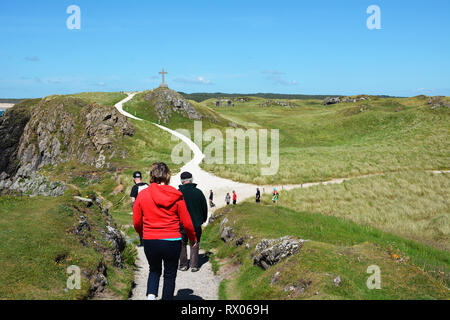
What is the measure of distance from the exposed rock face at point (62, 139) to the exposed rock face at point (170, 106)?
17133 millimetres

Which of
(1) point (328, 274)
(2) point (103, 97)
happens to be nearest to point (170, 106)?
(2) point (103, 97)

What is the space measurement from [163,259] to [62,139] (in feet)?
174

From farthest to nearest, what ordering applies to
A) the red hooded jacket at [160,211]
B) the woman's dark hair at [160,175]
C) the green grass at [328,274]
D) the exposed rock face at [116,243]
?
the exposed rock face at [116,243], the green grass at [328,274], the woman's dark hair at [160,175], the red hooded jacket at [160,211]

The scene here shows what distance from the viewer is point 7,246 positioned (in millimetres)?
8758

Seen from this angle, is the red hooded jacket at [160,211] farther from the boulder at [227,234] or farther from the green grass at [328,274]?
the boulder at [227,234]

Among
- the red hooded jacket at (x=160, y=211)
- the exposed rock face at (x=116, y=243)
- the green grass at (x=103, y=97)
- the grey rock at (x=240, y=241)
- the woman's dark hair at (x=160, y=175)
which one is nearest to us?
the red hooded jacket at (x=160, y=211)

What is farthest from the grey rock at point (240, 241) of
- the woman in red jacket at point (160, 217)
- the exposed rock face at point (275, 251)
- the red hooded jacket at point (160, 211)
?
the red hooded jacket at point (160, 211)

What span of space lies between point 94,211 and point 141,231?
7.81 meters

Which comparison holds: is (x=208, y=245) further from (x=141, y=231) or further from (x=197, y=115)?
(x=197, y=115)

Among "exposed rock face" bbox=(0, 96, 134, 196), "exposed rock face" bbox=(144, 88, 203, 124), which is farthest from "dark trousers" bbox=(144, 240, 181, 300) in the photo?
"exposed rock face" bbox=(144, 88, 203, 124)

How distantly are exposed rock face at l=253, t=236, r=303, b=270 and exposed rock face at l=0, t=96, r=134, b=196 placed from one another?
3656cm

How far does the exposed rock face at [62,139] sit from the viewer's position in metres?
47.5

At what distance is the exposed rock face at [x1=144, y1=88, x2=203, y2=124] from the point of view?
72938mm

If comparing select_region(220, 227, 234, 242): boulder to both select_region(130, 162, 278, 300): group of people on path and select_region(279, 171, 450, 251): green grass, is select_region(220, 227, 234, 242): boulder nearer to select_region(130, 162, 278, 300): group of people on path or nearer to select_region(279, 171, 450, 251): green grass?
select_region(130, 162, 278, 300): group of people on path
